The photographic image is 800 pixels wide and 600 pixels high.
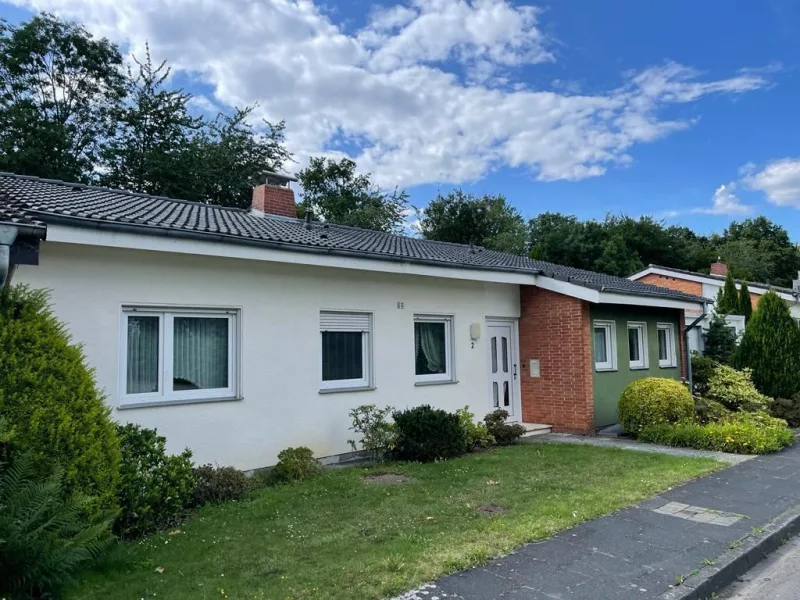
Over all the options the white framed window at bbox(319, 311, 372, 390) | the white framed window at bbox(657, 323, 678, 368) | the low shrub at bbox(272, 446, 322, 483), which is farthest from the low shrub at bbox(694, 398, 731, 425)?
the low shrub at bbox(272, 446, 322, 483)

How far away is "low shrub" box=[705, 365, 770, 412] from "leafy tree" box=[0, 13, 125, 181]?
25579 millimetres

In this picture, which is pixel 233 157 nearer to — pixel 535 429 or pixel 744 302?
pixel 535 429

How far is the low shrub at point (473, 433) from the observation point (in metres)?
9.76

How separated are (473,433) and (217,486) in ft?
15.5

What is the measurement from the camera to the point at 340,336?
9359 mm

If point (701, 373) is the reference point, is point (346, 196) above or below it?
above

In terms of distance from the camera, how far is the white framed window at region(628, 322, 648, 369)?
13.5m

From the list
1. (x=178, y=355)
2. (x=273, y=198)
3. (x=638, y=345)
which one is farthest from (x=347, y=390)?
(x=638, y=345)

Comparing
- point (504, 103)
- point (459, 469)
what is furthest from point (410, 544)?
point (504, 103)

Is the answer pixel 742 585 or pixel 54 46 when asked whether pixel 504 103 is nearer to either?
pixel 742 585

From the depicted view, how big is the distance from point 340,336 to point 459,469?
289 centimetres

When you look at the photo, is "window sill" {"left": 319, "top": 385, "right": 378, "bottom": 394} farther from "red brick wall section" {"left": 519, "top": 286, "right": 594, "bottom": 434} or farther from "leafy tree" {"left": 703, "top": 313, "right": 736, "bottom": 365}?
"leafy tree" {"left": 703, "top": 313, "right": 736, "bottom": 365}

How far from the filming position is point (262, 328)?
825 cm

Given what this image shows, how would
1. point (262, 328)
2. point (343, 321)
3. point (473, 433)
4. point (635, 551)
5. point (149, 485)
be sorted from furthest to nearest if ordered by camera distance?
point (473, 433) → point (343, 321) → point (262, 328) → point (149, 485) → point (635, 551)
